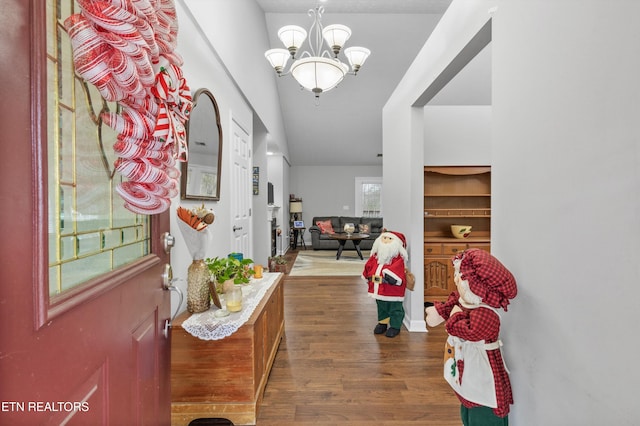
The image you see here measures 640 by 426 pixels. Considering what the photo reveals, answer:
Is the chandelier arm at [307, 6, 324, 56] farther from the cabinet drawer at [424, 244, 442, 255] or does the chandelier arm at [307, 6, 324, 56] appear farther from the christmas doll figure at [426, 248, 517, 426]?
the cabinet drawer at [424, 244, 442, 255]

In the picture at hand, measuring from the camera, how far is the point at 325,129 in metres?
7.27

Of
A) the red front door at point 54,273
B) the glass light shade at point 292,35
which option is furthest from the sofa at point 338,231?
the red front door at point 54,273

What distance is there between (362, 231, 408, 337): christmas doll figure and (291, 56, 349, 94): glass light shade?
1.44m

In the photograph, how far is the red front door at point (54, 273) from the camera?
0.51m

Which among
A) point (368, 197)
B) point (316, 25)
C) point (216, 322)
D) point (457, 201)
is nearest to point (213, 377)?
point (216, 322)

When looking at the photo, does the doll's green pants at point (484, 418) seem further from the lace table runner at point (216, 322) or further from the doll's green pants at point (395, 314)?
the doll's green pants at point (395, 314)

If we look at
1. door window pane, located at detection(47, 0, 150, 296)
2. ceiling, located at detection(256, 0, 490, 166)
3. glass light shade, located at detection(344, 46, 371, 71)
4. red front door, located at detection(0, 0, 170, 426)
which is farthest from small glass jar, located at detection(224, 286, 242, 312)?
ceiling, located at detection(256, 0, 490, 166)

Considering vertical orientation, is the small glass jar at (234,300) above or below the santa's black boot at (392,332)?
above

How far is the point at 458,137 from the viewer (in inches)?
152

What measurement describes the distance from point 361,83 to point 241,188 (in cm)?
385

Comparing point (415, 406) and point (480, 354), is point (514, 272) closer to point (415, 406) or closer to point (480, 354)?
point (480, 354)

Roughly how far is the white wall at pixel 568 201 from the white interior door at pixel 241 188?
7.12 feet

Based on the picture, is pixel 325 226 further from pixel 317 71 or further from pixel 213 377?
pixel 213 377

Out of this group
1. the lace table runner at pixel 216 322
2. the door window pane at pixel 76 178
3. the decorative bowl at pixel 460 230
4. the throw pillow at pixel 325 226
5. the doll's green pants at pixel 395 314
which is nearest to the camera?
the door window pane at pixel 76 178
